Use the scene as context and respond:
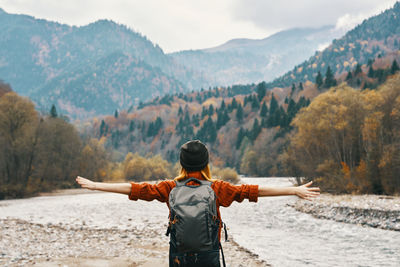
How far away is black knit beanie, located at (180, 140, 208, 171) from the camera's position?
3.70 metres

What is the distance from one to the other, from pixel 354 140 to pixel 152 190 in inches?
1270

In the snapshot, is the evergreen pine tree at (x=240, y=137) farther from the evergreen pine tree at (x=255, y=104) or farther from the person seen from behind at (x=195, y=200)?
the person seen from behind at (x=195, y=200)

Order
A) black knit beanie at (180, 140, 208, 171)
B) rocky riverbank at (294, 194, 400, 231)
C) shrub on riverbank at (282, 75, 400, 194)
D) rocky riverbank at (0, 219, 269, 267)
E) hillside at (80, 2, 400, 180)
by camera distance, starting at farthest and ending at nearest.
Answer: hillside at (80, 2, 400, 180)
shrub on riverbank at (282, 75, 400, 194)
rocky riverbank at (294, 194, 400, 231)
rocky riverbank at (0, 219, 269, 267)
black knit beanie at (180, 140, 208, 171)

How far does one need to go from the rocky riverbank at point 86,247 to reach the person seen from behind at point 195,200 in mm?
7738

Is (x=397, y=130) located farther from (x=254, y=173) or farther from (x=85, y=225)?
(x=254, y=173)

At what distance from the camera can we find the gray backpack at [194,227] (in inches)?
135

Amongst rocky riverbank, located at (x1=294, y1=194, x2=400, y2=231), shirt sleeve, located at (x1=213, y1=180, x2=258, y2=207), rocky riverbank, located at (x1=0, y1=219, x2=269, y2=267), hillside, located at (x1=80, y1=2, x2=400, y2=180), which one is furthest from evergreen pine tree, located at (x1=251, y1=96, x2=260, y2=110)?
shirt sleeve, located at (x1=213, y1=180, x2=258, y2=207)

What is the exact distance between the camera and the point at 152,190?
3.81m

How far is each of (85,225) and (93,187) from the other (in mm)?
16288

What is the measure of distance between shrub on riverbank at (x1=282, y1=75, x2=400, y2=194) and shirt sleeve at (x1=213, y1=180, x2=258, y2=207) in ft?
91.1

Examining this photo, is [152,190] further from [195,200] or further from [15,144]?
[15,144]

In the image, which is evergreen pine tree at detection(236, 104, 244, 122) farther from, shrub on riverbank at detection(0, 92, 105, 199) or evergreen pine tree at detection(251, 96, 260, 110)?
shrub on riverbank at detection(0, 92, 105, 199)

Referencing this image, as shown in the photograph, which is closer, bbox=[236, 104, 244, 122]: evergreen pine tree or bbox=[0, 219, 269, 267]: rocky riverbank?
bbox=[0, 219, 269, 267]: rocky riverbank

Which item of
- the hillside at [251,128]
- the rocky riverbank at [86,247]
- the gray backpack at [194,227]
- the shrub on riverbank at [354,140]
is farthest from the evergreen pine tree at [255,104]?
the gray backpack at [194,227]
